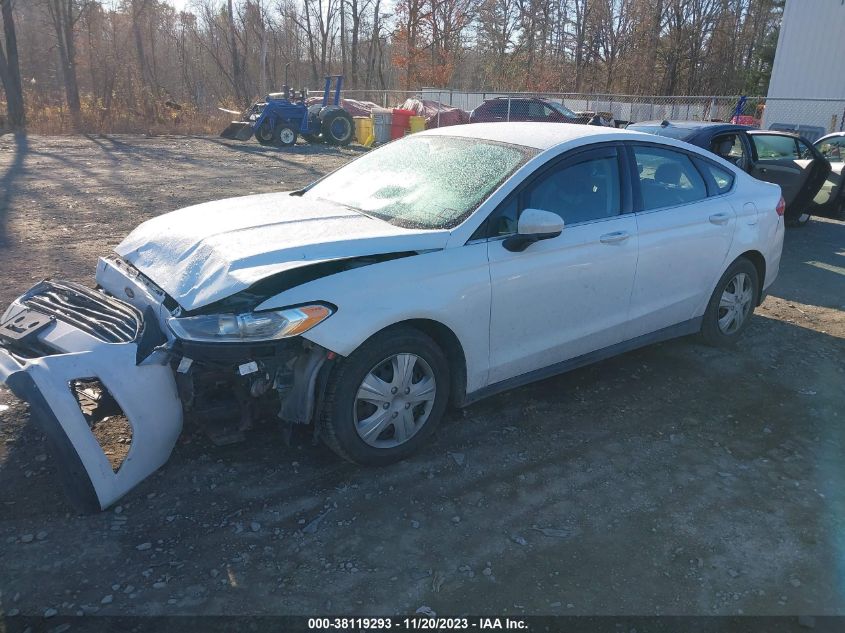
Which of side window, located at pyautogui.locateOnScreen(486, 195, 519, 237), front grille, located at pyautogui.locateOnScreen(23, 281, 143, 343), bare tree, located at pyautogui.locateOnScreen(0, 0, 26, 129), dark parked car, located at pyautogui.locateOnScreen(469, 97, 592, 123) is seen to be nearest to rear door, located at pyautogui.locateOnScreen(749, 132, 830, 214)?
side window, located at pyautogui.locateOnScreen(486, 195, 519, 237)

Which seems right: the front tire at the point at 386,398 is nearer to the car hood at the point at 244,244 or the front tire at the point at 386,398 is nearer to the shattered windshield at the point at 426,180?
the car hood at the point at 244,244

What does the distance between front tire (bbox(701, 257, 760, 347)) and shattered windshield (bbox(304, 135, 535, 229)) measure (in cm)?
216

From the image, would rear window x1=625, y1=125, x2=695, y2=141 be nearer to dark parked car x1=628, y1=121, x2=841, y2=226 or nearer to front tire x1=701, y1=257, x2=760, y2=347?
A: dark parked car x1=628, y1=121, x2=841, y2=226

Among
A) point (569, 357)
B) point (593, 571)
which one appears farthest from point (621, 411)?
point (593, 571)

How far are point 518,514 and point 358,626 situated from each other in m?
1.01

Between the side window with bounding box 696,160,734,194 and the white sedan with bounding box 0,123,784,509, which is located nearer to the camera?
the white sedan with bounding box 0,123,784,509

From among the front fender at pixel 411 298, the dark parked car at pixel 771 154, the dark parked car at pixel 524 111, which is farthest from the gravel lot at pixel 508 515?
the dark parked car at pixel 524 111

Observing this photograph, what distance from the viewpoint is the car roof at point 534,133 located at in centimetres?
395

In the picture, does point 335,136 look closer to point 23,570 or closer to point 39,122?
point 39,122

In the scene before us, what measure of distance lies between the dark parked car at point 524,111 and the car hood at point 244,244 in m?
17.8

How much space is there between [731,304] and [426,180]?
2800mm

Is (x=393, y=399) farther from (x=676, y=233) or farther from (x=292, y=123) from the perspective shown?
(x=292, y=123)

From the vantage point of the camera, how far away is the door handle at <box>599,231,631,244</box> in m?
3.94

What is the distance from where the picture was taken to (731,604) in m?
2.59
